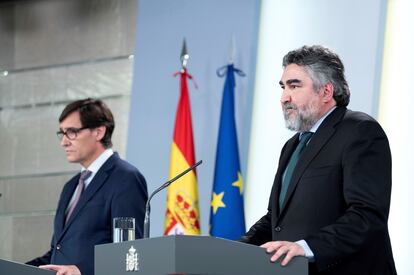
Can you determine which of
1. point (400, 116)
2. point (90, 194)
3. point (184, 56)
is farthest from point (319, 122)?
point (184, 56)

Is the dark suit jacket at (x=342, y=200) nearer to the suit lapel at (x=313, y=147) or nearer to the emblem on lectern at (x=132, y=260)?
the suit lapel at (x=313, y=147)

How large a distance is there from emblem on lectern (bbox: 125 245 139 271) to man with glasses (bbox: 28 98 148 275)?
4.20 ft

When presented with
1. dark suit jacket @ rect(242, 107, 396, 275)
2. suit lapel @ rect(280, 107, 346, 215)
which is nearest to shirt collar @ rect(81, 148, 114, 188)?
dark suit jacket @ rect(242, 107, 396, 275)

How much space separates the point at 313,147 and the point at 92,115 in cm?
178

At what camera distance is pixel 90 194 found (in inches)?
185

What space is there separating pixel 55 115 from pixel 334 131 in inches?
203

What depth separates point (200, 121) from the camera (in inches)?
276

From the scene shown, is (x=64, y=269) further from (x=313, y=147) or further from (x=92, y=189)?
(x=313, y=147)

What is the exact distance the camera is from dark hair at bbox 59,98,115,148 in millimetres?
4969

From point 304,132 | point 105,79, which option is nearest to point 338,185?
point 304,132

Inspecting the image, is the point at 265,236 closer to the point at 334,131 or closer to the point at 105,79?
the point at 334,131

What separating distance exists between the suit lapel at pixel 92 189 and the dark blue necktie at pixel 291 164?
134cm

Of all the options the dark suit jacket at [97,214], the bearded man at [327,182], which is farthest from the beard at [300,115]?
the dark suit jacket at [97,214]

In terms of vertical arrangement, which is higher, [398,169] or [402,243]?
[398,169]
